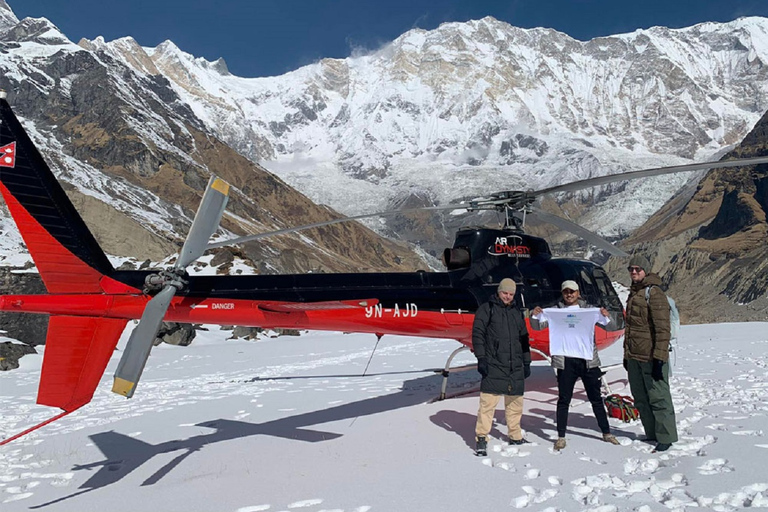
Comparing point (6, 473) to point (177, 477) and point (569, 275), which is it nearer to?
point (177, 477)

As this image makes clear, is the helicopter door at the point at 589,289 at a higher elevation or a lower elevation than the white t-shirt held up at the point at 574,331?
higher

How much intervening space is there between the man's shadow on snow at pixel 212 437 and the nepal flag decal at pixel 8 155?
3310mm

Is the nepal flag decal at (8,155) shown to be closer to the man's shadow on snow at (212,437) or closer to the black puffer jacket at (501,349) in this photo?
the man's shadow on snow at (212,437)

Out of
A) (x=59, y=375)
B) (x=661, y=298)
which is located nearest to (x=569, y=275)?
(x=661, y=298)

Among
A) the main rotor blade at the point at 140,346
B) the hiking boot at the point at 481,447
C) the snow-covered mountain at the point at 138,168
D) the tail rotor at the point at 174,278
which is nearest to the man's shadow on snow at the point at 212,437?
the main rotor blade at the point at 140,346

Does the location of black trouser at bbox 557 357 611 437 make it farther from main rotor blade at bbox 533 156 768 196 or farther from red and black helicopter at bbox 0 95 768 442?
main rotor blade at bbox 533 156 768 196

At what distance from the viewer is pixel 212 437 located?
7316mm

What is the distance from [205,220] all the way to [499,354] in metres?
3.50

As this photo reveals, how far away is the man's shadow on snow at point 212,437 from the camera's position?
19.6 ft

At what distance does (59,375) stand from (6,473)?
3.92 ft

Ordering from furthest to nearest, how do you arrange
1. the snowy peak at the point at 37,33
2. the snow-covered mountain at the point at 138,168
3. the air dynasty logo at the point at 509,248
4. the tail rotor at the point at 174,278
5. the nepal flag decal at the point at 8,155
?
the snowy peak at the point at 37,33
the snow-covered mountain at the point at 138,168
the air dynasty logo at the point at 509,248
the nepal flag decal at the point at 8,155
the tail rotor at the point at 174,278

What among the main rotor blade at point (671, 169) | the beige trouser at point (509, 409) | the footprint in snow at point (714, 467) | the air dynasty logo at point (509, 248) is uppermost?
the main rotor blade at point (671, 169)

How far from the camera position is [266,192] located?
131 metres

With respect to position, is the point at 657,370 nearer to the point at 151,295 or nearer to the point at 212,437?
the point at 212,437
